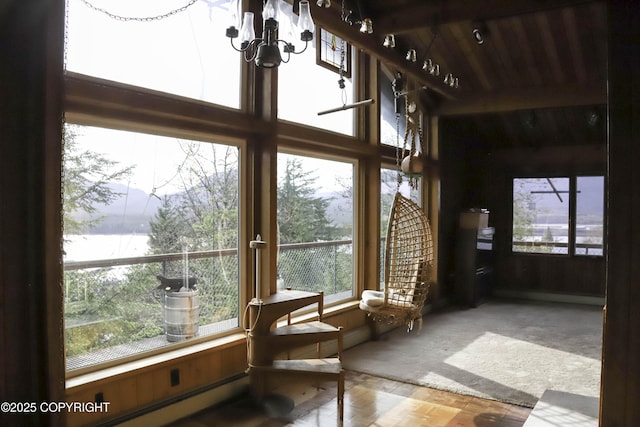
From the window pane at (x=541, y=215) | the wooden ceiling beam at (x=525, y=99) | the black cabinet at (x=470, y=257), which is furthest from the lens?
the window pane at (x=541, y=215)

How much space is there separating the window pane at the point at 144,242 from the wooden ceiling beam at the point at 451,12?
181cm

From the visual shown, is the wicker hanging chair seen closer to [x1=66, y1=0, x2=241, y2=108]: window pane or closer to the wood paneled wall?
[x1=66, y1=0, x2=241, y2=108]: window pane

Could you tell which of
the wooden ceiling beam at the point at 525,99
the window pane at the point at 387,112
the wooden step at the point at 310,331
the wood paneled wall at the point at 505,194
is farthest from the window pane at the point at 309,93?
the wood paneled wall at the point at 505,194

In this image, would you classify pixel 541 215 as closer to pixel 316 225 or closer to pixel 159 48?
pixel 316 225

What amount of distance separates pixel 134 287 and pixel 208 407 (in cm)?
110

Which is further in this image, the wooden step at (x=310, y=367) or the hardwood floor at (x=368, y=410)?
the wooden step at (x=310, y=367)

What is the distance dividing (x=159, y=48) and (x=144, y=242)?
1.38 metres

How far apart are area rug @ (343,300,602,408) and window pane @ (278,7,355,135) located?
2.49m

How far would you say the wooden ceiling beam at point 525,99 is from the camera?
657 centimetres

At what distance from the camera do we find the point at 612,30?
2.57 metres

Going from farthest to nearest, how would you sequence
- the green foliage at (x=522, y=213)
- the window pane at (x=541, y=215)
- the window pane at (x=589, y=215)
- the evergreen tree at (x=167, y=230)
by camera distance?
1. the green foliage at (x=522, y=213)
2. the window pane at (x=541, y=215)
3. the window pane at (x=589, y=215)
4. the evergreen tree at (x=167, y=230)

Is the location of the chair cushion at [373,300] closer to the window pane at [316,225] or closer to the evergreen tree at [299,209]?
the window pane at [316,225]

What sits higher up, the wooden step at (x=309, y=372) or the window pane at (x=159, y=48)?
the window pane at (x=159, y=48)

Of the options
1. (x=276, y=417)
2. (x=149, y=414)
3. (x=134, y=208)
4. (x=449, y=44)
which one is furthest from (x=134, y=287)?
(x=449, y=44)
